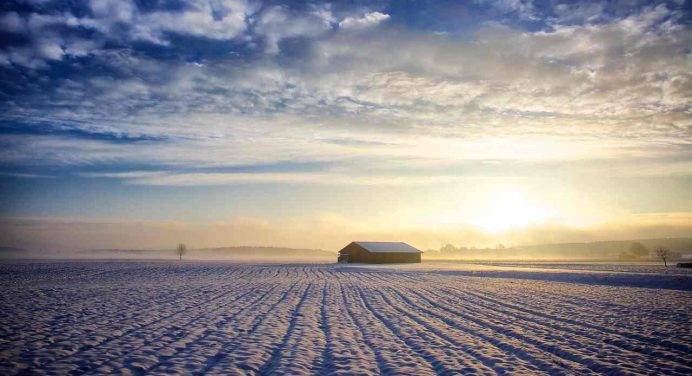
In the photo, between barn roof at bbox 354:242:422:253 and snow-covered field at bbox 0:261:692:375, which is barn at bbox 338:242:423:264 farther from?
snow-covered field at bbox 0:261:692:375

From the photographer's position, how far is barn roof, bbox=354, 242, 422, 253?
76.4 meters

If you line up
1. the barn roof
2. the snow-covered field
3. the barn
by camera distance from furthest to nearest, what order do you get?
the barn roof
the barn
the snow-covered field

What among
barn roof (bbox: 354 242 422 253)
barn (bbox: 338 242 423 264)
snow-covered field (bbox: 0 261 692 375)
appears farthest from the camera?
barn roof (bbox: 354 242 422 253)

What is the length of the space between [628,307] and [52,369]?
20761 millimetres

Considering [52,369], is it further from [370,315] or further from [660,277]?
[660,277]

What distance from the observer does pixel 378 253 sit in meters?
74.7

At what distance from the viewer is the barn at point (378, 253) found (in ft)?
245

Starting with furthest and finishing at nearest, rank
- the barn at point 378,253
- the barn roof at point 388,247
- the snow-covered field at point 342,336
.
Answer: the barn roof at point 388,247, the barn at point 378,253, the snow-covered field at point 342,336

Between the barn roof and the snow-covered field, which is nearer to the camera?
the snow-covered field

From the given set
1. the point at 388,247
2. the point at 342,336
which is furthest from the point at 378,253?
the point at 342,336

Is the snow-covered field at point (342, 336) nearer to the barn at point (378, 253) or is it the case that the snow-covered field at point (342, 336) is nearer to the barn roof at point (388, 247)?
the barn at point (378, 253)

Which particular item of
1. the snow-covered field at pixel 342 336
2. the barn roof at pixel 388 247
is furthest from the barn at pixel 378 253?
the snow-covered field at pixel 342 336

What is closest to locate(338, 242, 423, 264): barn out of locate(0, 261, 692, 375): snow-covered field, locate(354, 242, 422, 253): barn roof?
locate(354, 242, 422, 253): barn roof

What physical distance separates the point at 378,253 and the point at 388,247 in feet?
17.7
